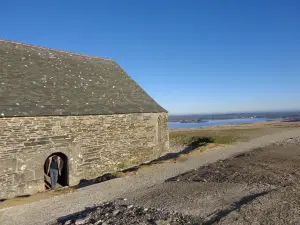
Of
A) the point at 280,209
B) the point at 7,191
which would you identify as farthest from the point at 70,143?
the point at 280,209

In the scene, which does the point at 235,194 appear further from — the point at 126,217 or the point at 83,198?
the point at 83,198

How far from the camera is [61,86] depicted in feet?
48.8

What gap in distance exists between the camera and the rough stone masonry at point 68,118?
11594 mm

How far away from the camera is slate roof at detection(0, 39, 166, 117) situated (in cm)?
1250

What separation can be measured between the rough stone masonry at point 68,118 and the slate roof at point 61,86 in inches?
1.6

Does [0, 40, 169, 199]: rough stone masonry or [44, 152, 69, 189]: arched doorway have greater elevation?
[0, 40, 169, 199]: rough stone masonry

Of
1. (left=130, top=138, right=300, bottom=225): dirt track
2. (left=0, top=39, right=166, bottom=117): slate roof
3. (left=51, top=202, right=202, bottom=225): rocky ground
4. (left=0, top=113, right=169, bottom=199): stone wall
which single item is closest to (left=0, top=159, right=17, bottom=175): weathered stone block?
(left=0, top=113, right=169, bottom=199): stone wall

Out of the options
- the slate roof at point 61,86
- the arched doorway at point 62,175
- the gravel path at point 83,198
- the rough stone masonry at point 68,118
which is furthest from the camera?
the arched doorway at point 62,175

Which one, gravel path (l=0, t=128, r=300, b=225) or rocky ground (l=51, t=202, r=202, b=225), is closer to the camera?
rocky ground (l=51, t=202, r=202, b=225)

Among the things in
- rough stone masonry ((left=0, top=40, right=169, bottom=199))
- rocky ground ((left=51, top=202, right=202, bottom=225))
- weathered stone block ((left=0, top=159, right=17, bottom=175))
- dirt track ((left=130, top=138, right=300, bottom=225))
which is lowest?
rocky ground ((left=51, top=202, right=202, bottom=225))

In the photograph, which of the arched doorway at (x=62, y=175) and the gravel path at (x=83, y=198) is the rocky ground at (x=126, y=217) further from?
the arched doorway at (x=62, y=175)

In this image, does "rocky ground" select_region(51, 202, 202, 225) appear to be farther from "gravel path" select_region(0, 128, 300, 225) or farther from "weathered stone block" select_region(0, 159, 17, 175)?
"weathered stone block" select_region(0, 159, 17, 175)

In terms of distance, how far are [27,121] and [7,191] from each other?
2.90 metres

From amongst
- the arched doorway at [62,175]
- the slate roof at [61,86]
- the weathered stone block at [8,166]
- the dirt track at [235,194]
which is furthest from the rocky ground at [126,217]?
the slate roof at [61,86]
